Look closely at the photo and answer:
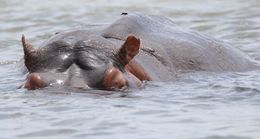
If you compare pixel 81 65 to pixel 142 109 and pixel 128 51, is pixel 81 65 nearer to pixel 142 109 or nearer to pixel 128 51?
pixel 128 51

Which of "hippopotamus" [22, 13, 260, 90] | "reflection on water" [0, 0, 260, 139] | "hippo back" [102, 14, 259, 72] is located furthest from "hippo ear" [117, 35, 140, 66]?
"hippo back" [102, 14, 259, 72]

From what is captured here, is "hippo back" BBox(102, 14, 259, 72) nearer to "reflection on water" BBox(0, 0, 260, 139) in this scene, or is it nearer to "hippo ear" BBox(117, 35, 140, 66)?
"reflection on water" BBox(0, 0, 260, 139)

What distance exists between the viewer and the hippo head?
258 inches

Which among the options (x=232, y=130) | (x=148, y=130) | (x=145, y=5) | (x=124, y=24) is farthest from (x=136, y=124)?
(x=145, y=5)

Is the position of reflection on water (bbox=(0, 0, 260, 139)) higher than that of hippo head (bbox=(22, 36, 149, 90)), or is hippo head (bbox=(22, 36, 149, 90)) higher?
hippo head (bbox=(22, 36, 149, 90))

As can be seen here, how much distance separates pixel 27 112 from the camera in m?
5.93

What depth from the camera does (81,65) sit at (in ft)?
21.8

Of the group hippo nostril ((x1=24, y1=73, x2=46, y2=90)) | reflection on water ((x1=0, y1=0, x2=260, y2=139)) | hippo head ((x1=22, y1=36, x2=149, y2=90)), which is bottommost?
reflection on water ((x1=0, y1=0, x2=260, y2=139))

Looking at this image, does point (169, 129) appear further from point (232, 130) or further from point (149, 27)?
point (149, 27)

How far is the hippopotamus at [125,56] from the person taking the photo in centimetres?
659

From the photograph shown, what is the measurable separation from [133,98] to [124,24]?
155 centimetres

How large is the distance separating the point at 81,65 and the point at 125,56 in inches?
15.1

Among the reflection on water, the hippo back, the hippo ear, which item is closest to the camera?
the reflection on water

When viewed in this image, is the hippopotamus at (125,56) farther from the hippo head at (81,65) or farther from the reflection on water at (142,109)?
the reflection on water at (142,109)
